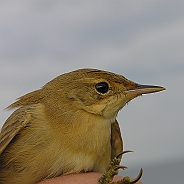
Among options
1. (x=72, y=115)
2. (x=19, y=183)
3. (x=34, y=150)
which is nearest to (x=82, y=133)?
(x=72, y=115)

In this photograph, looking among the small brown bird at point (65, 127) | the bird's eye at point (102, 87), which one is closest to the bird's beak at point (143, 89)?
the small brown bird at point (65, 127)

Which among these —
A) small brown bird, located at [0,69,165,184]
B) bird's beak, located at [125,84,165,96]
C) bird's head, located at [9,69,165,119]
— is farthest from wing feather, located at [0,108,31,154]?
bird's beak, located at [125,84,165,96]

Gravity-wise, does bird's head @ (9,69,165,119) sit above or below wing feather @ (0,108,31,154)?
above

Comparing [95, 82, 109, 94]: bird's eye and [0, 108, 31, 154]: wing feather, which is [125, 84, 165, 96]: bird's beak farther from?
[0, 108, 31, 154]: wing feather

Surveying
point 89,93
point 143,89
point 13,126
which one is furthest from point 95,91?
point 13,126

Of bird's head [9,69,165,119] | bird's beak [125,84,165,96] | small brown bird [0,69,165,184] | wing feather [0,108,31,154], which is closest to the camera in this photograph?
small brown bird [0,69,165,184]

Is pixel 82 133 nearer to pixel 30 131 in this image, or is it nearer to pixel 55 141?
pixel 55 141

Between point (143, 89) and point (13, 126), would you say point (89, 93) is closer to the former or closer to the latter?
point (143, 89)
